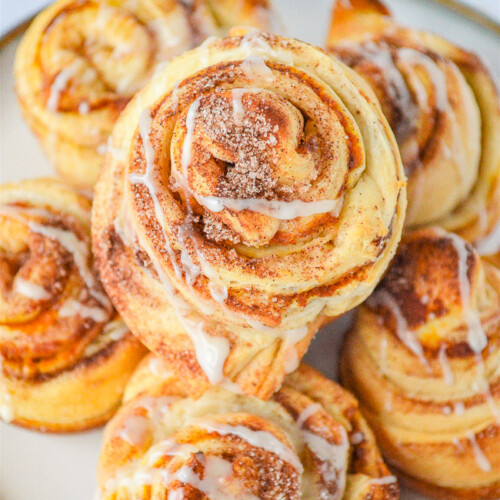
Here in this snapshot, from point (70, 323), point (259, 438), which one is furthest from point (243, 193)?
point (70, 323)

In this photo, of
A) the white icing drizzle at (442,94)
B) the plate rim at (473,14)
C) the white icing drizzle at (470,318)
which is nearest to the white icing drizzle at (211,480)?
the white icing drizzle at (470,318)

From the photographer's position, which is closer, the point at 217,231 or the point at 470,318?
the point at 217,231

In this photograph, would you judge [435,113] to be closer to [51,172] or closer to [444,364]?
[444,364]

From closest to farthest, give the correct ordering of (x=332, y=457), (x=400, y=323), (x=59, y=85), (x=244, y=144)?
(x=244, y=144)
(x=332, y=457)
(x=400, y=323)
(x=59, y=85)

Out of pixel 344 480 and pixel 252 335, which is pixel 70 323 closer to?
pixel 252 335

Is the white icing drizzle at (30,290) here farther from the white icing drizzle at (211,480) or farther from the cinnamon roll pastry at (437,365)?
the cinnamon roll pastry at (437,365)

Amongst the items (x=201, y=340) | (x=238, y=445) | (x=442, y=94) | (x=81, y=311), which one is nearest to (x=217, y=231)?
(x=201, y=340)

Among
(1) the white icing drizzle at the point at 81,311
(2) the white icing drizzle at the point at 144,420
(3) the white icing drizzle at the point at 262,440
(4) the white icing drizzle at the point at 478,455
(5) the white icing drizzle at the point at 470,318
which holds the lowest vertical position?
(2) the white icing drizzle at the point at 144,420
